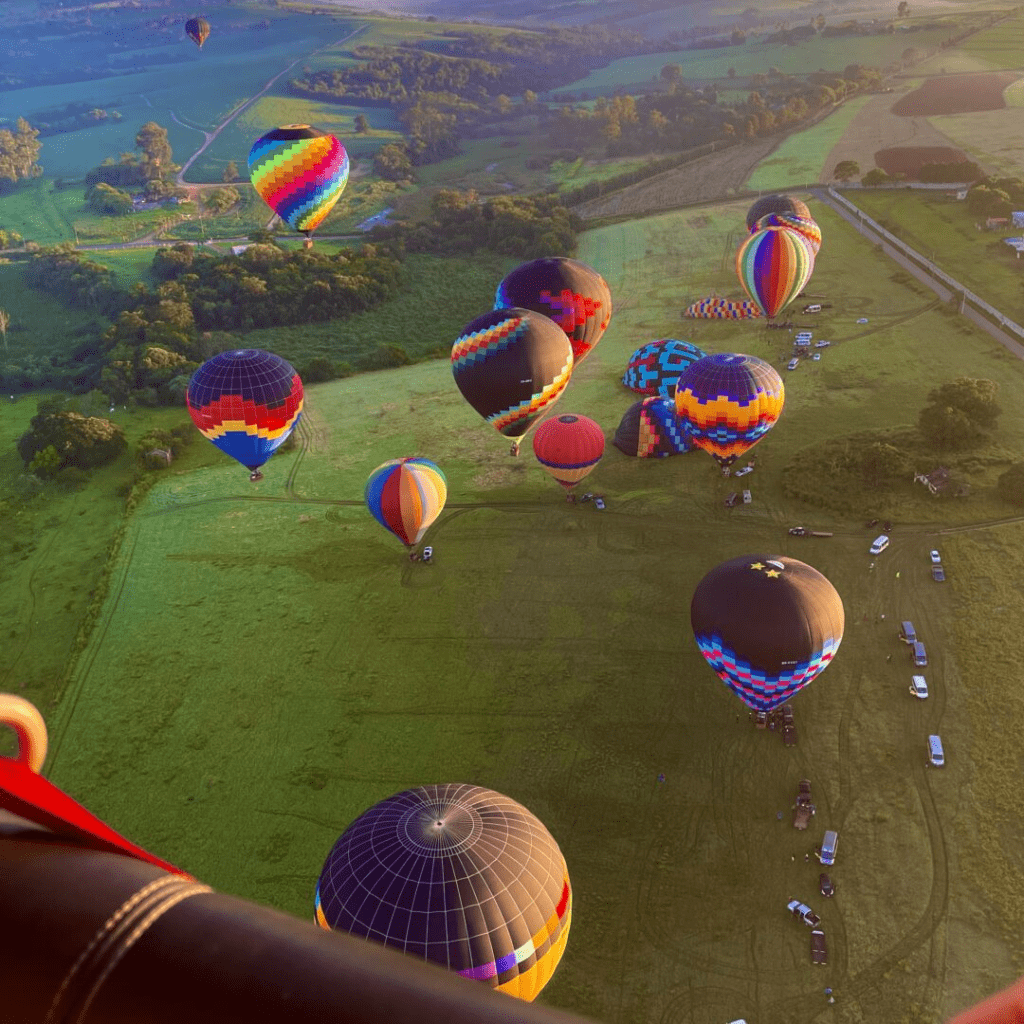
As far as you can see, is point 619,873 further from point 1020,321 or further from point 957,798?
point 1020,321

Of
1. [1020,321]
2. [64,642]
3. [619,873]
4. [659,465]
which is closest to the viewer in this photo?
[619,873]

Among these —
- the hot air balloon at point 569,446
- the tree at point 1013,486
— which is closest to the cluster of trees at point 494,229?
the hot air balloon at point 569,446

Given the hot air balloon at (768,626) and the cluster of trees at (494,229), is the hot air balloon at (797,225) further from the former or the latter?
the hot air balloon at (768,626)

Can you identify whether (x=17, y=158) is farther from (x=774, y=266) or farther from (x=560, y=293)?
(x=560, y=293)

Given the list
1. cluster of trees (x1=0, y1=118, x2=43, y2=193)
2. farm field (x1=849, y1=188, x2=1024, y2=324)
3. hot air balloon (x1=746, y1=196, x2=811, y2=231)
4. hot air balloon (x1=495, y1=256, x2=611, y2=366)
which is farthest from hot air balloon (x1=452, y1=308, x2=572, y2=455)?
cluster of trees (x1=0, y1=118, x2=43, y2=193)

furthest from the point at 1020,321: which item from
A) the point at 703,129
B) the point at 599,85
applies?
the point at 599,85
